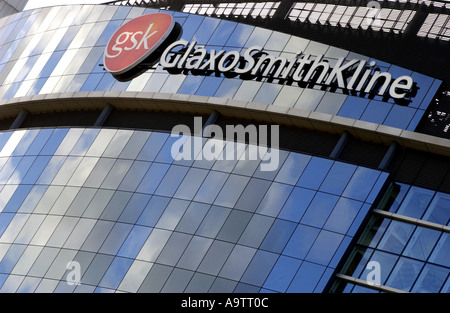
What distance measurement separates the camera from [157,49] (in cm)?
6556

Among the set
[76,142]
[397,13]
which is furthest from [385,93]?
[76,142]

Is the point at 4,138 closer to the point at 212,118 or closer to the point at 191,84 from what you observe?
the point at 191,84

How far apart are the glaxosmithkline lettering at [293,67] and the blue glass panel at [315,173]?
5.74 metres

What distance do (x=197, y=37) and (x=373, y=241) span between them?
909 inches

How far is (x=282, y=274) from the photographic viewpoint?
50.0 meters

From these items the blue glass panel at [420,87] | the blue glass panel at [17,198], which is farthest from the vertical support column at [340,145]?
the blue glass panel at [17,198]

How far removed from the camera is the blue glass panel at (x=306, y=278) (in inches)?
1941

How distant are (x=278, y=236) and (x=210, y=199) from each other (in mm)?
5876

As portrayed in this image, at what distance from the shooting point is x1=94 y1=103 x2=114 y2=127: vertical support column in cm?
6556

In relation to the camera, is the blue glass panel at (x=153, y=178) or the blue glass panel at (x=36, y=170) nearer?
the blue glass panel at (x=153, y=178)

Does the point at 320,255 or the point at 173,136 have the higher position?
the point at 173,136

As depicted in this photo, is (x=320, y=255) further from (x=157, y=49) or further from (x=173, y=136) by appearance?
(x=157, y=49)

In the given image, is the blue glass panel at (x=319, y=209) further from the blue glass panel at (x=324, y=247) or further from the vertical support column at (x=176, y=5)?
the vertical support column at (x=176, y=5)
